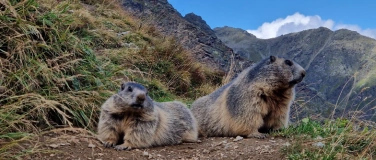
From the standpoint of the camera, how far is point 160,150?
546cm

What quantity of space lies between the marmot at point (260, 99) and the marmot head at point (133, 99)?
1.37 m

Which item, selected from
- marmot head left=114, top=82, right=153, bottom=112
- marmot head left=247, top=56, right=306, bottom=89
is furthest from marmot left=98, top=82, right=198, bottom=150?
marmot head left=247, top=56, right=306, bottom=89

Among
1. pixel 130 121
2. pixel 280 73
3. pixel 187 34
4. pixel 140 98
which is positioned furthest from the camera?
pixel 187 34

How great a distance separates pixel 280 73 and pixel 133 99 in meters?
2.15

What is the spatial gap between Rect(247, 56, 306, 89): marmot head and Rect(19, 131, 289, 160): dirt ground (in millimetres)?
805

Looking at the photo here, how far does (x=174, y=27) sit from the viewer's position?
18391 mm

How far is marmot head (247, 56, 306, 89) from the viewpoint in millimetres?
5938

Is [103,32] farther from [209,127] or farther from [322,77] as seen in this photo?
[322,77]

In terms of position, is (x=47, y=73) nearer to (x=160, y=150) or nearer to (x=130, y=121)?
(x=130, y=121)

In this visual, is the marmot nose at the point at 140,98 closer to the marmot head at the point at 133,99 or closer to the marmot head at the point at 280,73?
the marmot head at the point at 133,99

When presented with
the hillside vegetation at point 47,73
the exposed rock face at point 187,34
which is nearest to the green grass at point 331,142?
the hillside vegetation at point 47,73

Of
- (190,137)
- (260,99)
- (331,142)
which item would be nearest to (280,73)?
(260,99)

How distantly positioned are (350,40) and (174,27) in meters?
177

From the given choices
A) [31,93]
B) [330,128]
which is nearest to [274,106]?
[330,128]
